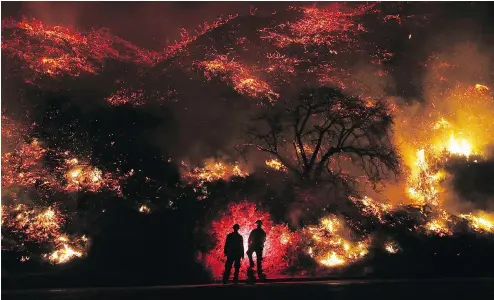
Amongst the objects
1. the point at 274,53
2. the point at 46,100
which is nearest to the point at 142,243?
the point at 46,100

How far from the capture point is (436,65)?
2872cm

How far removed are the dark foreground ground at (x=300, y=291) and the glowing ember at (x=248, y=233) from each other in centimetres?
493

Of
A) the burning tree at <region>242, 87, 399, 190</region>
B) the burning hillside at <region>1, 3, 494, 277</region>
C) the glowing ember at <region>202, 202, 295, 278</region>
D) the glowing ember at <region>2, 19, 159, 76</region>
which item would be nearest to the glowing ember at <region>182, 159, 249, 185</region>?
the burning hillside at <region>1, 3, 494, 277</region>

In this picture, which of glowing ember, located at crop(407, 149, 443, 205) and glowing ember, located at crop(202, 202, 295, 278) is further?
glowing ember, located at crop(407, 149, 443, 205)

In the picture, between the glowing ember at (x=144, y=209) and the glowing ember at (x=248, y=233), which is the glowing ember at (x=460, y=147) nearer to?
the glowing ember at (x=248, y=233)

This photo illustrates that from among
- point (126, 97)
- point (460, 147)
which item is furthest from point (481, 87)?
point (126, 97)

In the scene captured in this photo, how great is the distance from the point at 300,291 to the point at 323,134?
10.2 m

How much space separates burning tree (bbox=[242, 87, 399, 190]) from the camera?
22719 mm

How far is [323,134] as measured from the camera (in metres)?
22.9

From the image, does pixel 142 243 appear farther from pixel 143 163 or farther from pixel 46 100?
pixel 46 100

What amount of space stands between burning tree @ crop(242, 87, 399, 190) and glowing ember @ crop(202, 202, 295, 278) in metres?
2.87

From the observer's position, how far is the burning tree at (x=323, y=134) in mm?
22719

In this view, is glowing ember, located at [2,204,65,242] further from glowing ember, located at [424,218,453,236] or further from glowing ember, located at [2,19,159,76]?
glowing ember, located at [424,218,453,236]

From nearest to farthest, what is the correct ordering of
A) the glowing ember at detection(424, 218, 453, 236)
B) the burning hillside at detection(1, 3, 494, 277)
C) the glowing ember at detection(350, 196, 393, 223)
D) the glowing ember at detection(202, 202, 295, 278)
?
→ the glowing ember at detection(202, 202, 295, 278) → the burning hillside at detection(1, 3, 494, 277) → the glowing ember at detection(424, 218, 453, 236) → the glowing ember at detection(350, 196, 393, 223)
